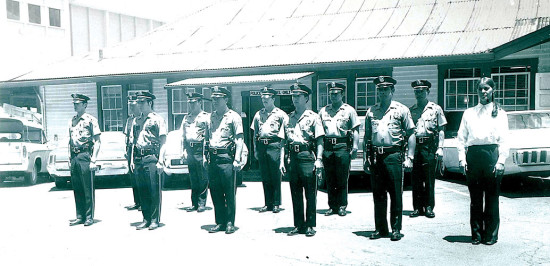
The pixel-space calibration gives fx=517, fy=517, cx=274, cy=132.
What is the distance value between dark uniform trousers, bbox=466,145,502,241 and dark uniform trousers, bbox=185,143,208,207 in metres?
4.55

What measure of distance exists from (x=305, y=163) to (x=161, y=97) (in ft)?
34.6

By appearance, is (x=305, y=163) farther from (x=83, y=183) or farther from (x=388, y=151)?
(x=83, y=183)

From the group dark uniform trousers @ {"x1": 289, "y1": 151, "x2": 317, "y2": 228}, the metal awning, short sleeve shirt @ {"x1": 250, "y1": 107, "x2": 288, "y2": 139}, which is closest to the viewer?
dark uniform trousers @ {"x1": 289, "y1": 151, "x2": 317, "y2": 228}

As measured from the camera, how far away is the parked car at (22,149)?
12.7 metres

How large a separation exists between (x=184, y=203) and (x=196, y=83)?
503cm

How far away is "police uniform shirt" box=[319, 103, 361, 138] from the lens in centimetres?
823

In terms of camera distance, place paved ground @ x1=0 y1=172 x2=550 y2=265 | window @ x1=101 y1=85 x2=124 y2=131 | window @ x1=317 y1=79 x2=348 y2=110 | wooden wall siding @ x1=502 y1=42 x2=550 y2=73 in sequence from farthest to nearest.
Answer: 1. window @ x1=101 y1=85 x2=124 y2=131
2. window @ x1=317 y1=79 x2=348 y2=110
3. wooden wall siding @ x1=502 y1=42 x2=550 y2=73
4. paved ground @ x1=0 y1=172 x2=550 y2=265

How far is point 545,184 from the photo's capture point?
1092 centimetres

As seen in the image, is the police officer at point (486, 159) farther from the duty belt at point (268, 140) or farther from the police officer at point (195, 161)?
the police officer at point (195, 161)

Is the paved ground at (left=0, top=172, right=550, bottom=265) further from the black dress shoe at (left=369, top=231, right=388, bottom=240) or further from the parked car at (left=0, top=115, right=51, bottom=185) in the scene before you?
the parked car at (left=0, top=115, right=51, bottom=185)

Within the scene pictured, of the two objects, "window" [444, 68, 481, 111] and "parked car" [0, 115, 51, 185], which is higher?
"window" [444, 68, 481, 111]

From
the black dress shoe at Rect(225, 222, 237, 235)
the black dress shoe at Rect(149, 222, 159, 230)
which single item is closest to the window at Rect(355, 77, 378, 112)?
the black dress shoe at Rect(225, 222, 237, 235)

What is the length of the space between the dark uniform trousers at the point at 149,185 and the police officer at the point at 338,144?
105 inches

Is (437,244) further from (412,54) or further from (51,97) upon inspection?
(51,97)
